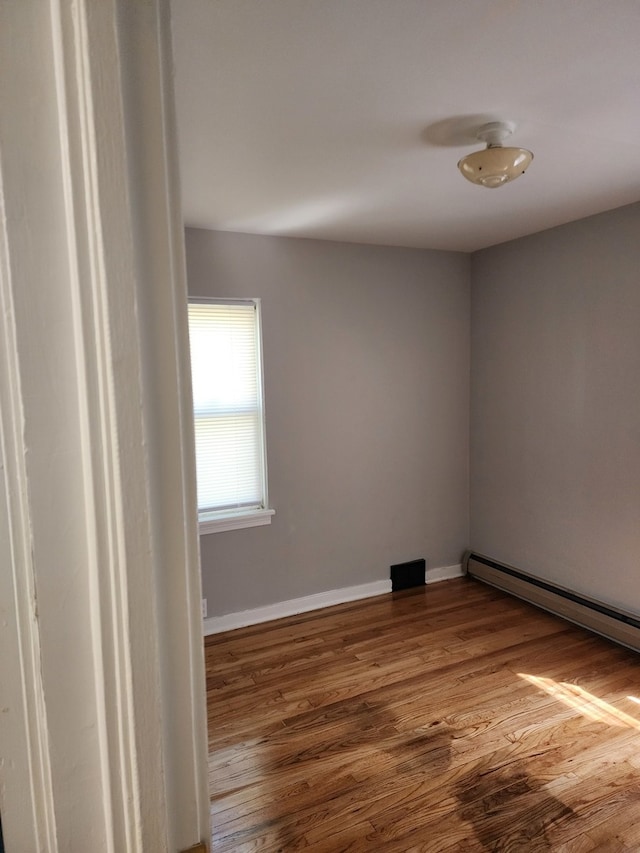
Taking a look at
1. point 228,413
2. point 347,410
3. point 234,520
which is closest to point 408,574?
point 347,410

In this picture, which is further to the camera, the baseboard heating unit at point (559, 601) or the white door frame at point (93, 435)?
the baseboard heating unit at point (559, 601)

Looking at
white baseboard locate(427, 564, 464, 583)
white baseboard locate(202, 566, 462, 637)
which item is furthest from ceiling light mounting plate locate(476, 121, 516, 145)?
white baseboard locate(427, 564, 464, 583)

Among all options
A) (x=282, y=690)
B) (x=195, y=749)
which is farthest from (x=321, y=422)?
(x=195, y=749)

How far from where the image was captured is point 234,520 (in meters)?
3.32

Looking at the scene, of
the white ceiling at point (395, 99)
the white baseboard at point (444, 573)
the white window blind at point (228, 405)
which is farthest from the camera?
the white baseboard at point (444, 573)

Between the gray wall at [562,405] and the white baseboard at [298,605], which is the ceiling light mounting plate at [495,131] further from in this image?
the white baseboard at [298,605]

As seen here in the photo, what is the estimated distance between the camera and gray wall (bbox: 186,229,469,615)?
335cm

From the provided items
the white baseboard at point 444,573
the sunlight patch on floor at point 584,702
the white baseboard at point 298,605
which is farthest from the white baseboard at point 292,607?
the sunlight patch on floor at point 584,702

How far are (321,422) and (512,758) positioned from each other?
81.7 inches

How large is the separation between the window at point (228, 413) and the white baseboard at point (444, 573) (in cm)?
141

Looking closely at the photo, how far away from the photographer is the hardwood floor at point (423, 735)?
1879 mm

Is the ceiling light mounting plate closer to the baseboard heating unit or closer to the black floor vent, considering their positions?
the baseboard heating unit

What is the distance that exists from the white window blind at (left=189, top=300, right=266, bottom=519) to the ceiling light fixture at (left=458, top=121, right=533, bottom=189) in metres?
1.68

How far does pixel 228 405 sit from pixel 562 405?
2.05m
